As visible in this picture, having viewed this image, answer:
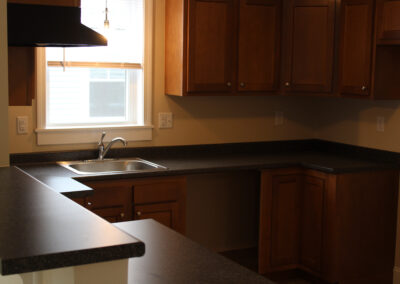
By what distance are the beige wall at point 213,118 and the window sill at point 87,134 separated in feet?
0.14

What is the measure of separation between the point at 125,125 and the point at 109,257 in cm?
310

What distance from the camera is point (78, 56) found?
402 centimetres

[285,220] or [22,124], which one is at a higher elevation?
[22,124]

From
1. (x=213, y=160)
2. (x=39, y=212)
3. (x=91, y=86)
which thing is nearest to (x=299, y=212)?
(x=213, y=160)

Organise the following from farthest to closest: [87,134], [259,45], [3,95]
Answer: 1. [259,45]
2. [87,134]
3. [3,95]

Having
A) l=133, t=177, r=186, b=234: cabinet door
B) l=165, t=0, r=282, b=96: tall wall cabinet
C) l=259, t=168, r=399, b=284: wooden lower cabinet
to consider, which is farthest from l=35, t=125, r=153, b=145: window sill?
l=259, t=168, r=399, b=284: wooden lower cabinet

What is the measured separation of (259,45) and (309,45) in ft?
1.23

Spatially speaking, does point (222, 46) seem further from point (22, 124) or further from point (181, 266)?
point (181, 266)

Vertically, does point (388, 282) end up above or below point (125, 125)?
below

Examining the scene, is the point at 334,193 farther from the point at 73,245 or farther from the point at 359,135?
the point at 73,245

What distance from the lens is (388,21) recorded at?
3.82 meters

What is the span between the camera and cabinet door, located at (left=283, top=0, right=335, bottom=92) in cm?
426

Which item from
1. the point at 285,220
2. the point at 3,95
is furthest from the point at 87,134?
the point at 3,95

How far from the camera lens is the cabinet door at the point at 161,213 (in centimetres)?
374
